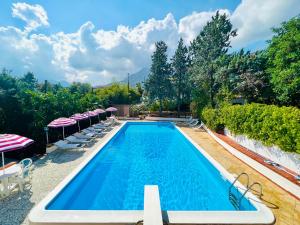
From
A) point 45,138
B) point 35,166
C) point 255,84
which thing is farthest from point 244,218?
point 255,84

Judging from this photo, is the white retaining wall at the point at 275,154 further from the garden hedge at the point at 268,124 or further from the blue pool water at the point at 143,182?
the blue pool water at the point at 143,182

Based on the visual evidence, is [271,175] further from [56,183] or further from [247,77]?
[247,77]

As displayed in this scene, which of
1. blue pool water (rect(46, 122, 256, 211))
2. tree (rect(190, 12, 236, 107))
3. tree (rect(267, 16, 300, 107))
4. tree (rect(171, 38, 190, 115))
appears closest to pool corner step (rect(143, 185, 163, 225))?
blue pool water (rect(46, 122, 256, 211))

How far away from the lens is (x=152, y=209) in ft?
17.3

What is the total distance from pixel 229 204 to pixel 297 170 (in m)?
3.43

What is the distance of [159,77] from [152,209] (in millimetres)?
29454

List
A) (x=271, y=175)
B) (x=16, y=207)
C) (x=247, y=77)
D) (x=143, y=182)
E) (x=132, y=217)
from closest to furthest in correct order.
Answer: (x=132, y=217) < (x=16, y=207) < (x=271, y=175) < (x=143, y=182) < (x=247, y=77)

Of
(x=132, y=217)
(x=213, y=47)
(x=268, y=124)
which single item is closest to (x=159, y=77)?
(x=213, y=47)

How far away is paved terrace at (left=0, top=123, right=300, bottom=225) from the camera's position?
19.2ft

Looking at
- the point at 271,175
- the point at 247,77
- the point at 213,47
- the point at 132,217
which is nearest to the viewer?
the point at 132,217

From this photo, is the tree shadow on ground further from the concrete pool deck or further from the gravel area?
the concrete pool deck

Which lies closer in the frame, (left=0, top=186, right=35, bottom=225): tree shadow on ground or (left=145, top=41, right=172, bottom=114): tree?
(left=0, top=186, right=35, bottom=225): tree shadow on ground

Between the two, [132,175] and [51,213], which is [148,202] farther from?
[132,175]

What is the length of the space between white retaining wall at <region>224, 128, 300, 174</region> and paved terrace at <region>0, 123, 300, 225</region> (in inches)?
52.8
